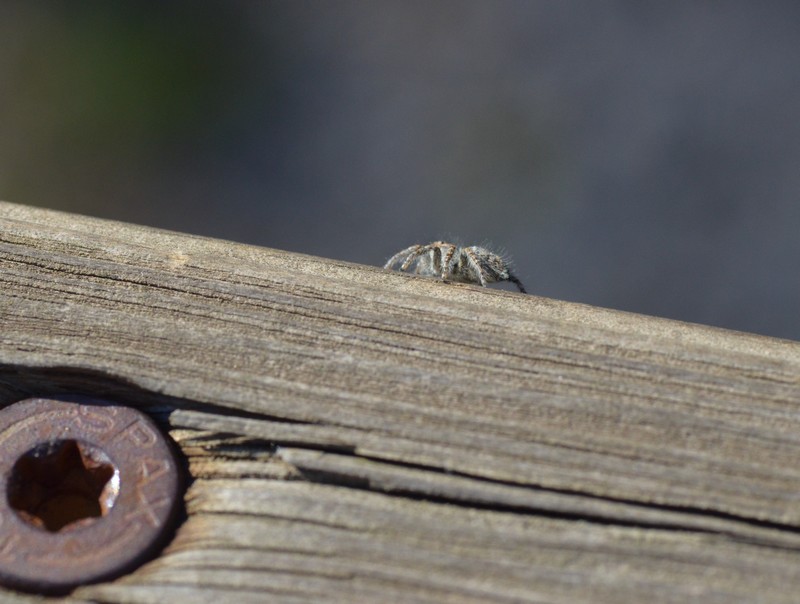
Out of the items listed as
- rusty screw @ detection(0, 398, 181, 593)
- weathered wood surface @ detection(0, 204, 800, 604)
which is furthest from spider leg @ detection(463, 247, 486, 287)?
rusty screw @ detection(0, 398, 181, 593)

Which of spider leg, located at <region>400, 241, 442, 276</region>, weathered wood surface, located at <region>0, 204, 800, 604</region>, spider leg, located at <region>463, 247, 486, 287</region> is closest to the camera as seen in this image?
weathered wood surface, located at <region>0, 204, 800, 604</region>

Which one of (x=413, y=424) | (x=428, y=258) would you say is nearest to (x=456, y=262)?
(x=428, y=258)

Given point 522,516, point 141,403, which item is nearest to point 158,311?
point 141,403

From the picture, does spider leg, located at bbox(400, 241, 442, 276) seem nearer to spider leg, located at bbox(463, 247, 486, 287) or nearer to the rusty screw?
Result: spider leg, located at bbox(463, 247, 486, 287)

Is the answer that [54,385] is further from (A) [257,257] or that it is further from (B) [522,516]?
(B) [522,516]

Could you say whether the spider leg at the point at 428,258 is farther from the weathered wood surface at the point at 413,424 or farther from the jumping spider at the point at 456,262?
the weathered wood surface at the point at 413,424
